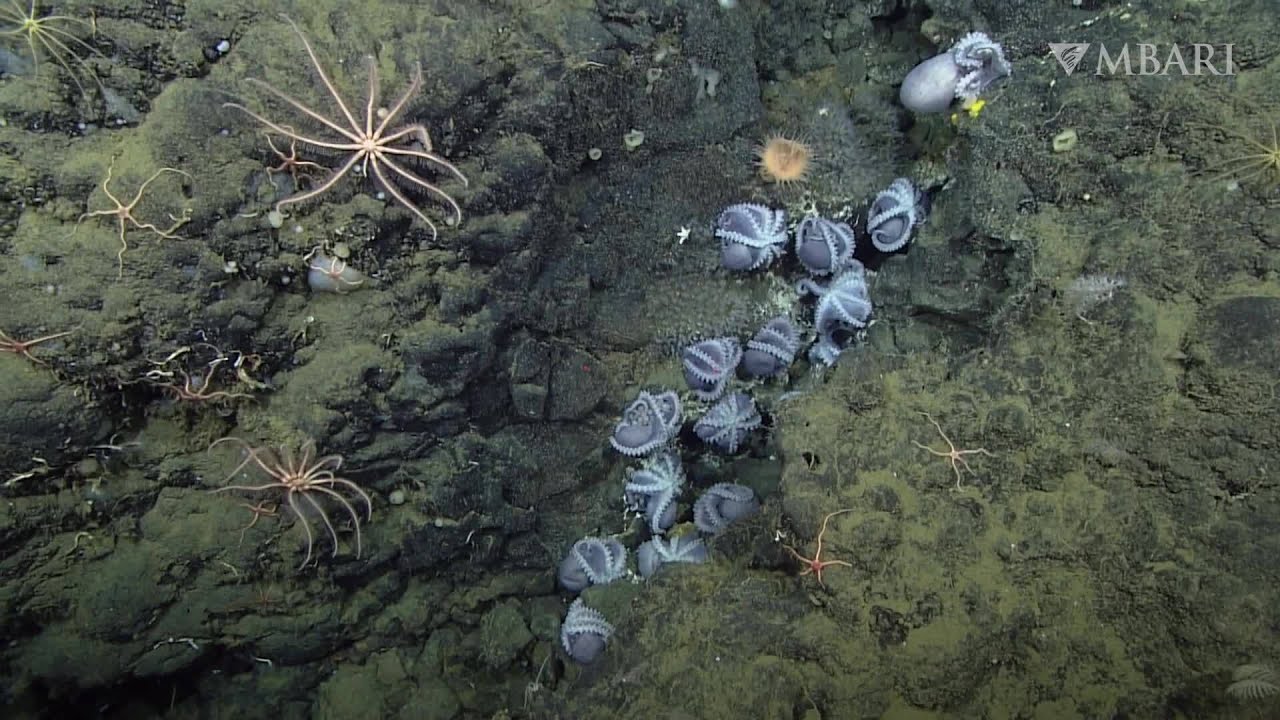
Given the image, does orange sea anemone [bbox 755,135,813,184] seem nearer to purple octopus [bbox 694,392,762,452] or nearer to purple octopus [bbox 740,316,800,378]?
purple octopus [bbox 740,316,800,378]

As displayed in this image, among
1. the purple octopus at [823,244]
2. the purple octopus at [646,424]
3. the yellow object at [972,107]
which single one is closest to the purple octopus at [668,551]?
the purple octopus at [646,424]

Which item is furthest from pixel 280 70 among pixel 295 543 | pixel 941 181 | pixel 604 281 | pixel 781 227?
pixel 941 181

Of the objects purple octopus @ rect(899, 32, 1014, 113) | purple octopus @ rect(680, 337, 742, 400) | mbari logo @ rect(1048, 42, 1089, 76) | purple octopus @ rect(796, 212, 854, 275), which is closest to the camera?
mbari logo @ rect(1048, 42, 1089, 76)

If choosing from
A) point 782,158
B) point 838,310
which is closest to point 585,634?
point 838,310

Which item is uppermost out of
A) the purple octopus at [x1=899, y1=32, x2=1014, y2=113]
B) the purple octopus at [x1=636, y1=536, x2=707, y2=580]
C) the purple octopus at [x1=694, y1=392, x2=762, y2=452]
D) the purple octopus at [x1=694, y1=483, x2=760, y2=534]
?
the purple octopus at [x1=899, y1=32, x2=1014, y2=113]

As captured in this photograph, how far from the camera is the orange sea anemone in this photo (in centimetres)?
445

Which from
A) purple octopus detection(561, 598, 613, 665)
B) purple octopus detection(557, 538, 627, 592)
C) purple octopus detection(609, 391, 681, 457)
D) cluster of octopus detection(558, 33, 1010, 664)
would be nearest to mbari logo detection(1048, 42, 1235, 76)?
cluster of octopus detection(558, 33, 1010, 664)

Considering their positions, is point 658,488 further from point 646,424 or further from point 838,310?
point 838,310

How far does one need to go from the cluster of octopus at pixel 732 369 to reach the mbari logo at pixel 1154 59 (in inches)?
25.5

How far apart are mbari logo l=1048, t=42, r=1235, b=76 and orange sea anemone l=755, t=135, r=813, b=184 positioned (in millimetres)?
1470

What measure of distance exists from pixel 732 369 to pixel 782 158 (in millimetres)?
1429

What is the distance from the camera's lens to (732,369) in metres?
4.70

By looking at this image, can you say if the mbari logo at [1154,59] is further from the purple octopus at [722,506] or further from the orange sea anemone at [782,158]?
the purple octopus at [722,506]

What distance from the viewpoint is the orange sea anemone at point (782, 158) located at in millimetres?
4445
